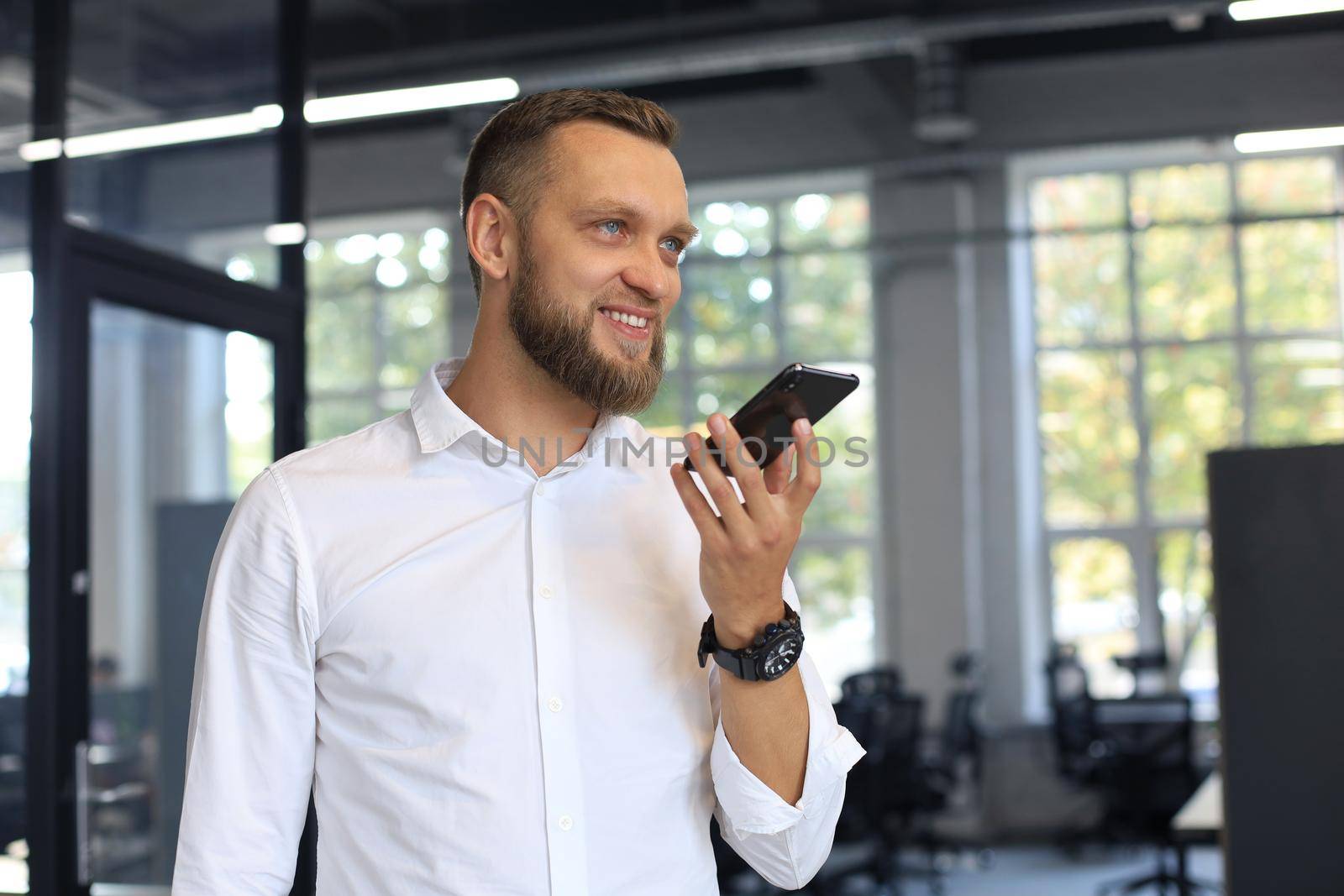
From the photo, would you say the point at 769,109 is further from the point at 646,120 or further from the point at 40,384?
the point at 646,120

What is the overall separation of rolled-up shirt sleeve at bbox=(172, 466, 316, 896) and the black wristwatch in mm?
411

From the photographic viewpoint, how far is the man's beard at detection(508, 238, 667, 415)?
1.29 metres

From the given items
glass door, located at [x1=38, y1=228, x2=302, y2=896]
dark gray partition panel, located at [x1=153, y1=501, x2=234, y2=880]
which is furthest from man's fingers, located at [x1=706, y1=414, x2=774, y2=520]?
dark gray partition panel, located at [x1=153, y1=501, x2=234, y2=880]

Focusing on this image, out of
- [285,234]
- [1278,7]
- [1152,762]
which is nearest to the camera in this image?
[285,234]

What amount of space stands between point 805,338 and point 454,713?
29.5 feet

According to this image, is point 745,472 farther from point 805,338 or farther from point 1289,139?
point 805,338

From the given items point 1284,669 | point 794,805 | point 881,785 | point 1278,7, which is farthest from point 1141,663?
point 794,805

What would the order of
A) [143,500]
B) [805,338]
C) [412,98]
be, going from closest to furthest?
1. [143,500]
2. [412,98]
3. [805,338]

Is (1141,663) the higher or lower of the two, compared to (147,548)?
lower

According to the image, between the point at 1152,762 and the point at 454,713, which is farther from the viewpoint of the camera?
the point at 1152,762

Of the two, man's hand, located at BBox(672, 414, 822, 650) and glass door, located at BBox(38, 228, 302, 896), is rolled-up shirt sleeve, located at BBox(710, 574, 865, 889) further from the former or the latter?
glass door, located at BBox(38, 228, 302, 896)

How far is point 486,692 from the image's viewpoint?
124 centimetres

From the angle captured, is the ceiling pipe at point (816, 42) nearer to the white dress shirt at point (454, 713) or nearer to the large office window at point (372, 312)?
the large office window at point (372, 312)

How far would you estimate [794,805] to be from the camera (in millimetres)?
1251
